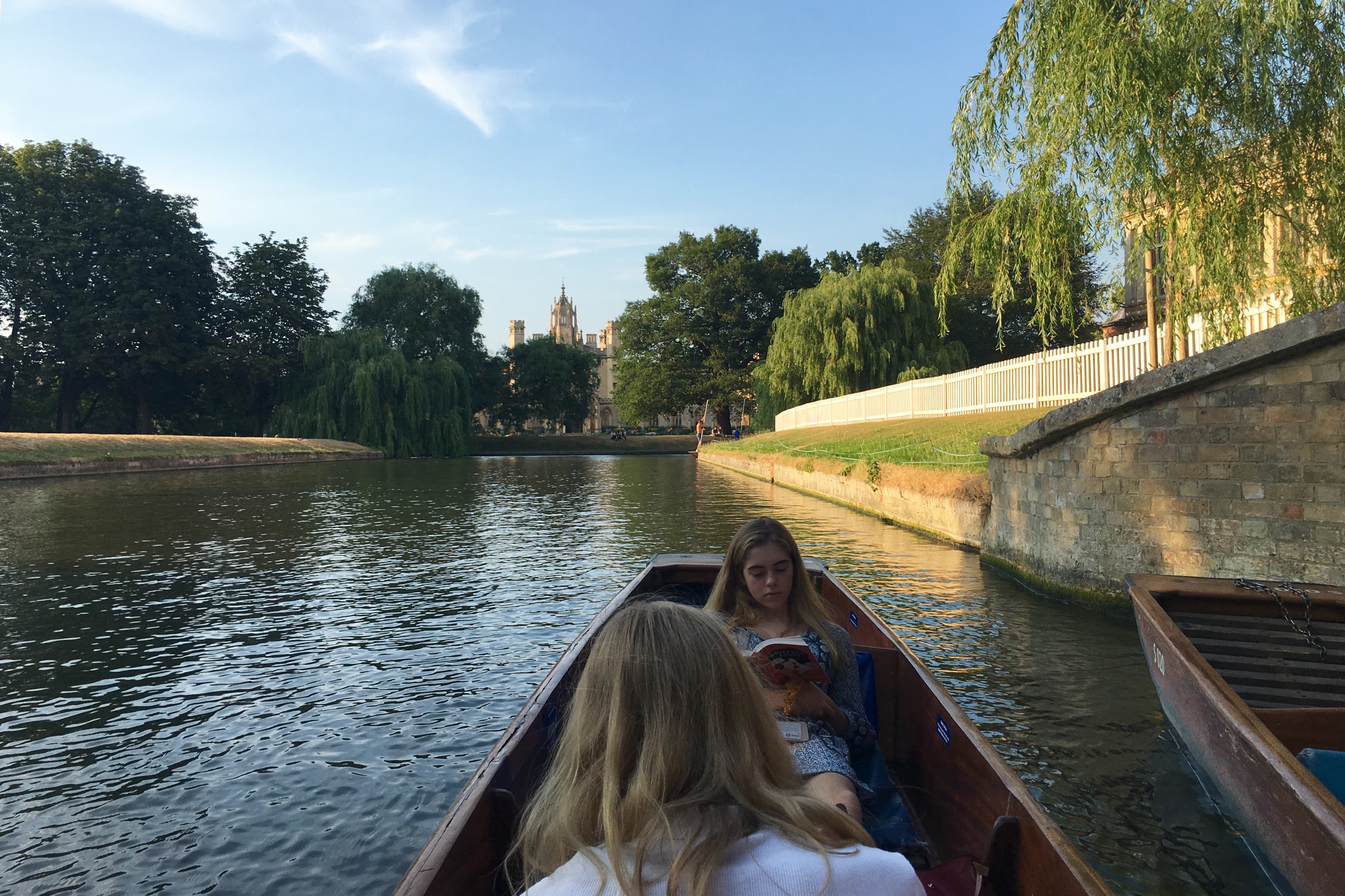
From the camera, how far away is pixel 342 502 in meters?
17.5

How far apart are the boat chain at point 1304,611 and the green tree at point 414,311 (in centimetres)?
4145

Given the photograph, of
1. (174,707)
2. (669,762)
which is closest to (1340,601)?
(669,762)

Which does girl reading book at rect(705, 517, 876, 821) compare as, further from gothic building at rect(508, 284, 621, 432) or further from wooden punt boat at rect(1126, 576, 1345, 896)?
gothic building at rect(508, 284, 621, 432)

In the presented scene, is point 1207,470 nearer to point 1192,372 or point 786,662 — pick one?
point 1192,372

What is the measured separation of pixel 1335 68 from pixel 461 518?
12.6 meters

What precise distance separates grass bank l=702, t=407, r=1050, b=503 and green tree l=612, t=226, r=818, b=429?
25.1 m

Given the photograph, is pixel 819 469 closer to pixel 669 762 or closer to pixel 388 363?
pixel 669 762

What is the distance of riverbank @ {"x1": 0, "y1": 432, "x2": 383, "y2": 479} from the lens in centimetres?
2417

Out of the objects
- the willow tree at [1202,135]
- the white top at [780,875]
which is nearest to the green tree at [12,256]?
the willow tree at [1202,135]

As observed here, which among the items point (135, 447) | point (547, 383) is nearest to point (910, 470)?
point (135, 447)

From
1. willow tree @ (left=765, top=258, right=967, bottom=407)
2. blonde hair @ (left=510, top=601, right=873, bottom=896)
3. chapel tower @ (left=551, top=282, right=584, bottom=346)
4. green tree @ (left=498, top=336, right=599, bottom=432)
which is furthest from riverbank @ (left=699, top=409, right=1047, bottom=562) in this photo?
chapel tower @ (left=551, top=282, right=584, bottom=346)

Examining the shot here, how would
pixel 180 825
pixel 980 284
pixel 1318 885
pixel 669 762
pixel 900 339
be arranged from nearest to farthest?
pixel 669 762
pixel 1318 885
pixel 180 825
pixel 900 339
pixel 980 284

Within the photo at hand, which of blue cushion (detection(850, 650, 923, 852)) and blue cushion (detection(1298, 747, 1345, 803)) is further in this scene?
blue cushion (detection(1298, 747, 1345, 803))

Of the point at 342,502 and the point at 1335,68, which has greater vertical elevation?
the point at 1335,68
